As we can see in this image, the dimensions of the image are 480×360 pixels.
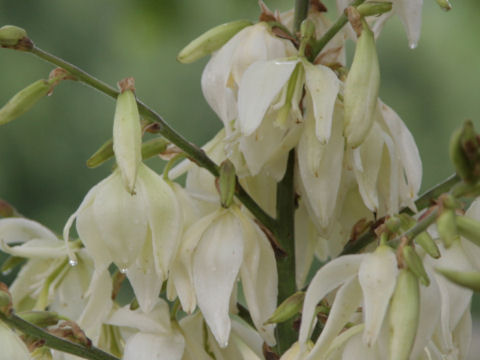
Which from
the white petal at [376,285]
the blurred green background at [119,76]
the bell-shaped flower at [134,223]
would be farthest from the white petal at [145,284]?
the blurred green background at [119,76]

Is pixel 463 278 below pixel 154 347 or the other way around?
the other way around

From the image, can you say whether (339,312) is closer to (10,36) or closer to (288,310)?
(288,310)

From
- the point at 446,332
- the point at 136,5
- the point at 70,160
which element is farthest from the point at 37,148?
the point at 446,332

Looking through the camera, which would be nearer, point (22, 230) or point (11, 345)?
point (11, 345)

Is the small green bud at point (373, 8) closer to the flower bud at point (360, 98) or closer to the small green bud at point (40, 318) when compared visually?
the flower bud at point (360, 98)

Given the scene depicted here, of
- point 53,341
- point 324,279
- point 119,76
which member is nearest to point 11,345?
point 53,341

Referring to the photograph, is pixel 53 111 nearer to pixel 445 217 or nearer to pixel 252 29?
pixel 252 29
